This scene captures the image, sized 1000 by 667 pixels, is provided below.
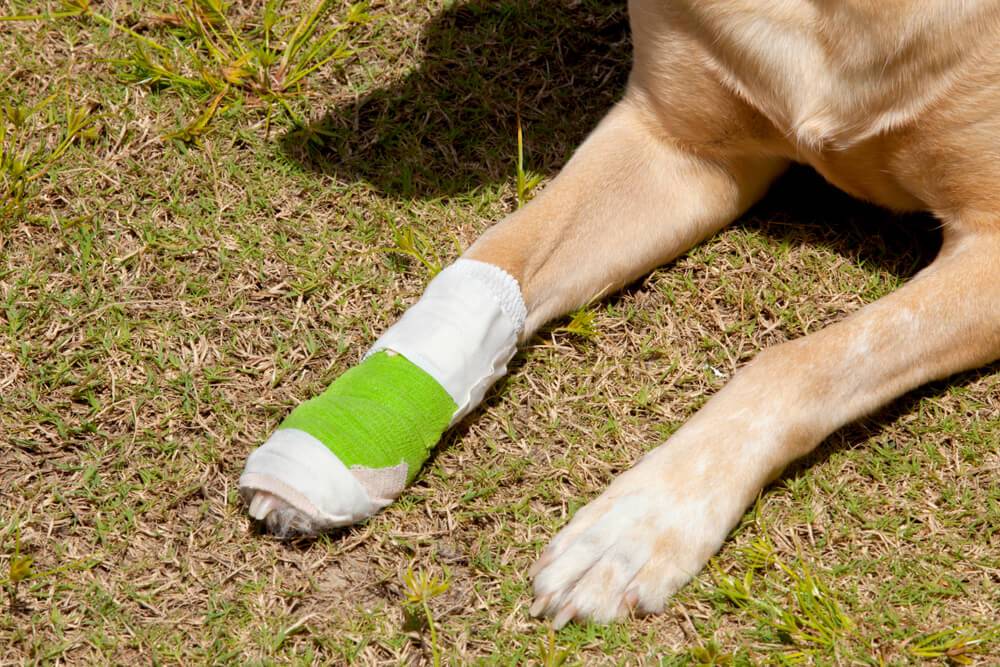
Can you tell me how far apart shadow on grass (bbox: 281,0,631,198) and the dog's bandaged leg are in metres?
0.63

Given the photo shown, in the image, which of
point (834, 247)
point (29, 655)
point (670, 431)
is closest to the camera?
point (29, 655)

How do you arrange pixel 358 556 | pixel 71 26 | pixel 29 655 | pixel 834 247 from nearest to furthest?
pixel 29 655, pixel 358 556, pixel 834 247, pixel 71 26

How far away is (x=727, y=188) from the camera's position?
277 centimetres

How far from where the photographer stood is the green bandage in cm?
227

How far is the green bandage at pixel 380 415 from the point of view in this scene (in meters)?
2.27

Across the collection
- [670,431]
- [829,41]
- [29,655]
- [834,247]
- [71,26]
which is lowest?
[29,655]

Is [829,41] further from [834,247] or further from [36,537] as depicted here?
[36,537]

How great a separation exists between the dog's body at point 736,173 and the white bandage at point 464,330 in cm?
6

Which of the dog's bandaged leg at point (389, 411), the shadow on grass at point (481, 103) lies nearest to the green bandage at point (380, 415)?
the dog's bandaged leg at point (389, 411)

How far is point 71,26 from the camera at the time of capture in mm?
3320

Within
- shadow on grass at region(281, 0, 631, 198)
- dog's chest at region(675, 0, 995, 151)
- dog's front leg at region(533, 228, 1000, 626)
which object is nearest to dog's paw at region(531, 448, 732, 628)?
dog's front leg at region(533, 228, 1000, 626)

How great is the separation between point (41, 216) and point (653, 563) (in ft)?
5.87

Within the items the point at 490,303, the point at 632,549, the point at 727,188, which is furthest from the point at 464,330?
the point at 727,188

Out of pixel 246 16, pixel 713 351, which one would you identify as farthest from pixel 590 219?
pixel 246 16
